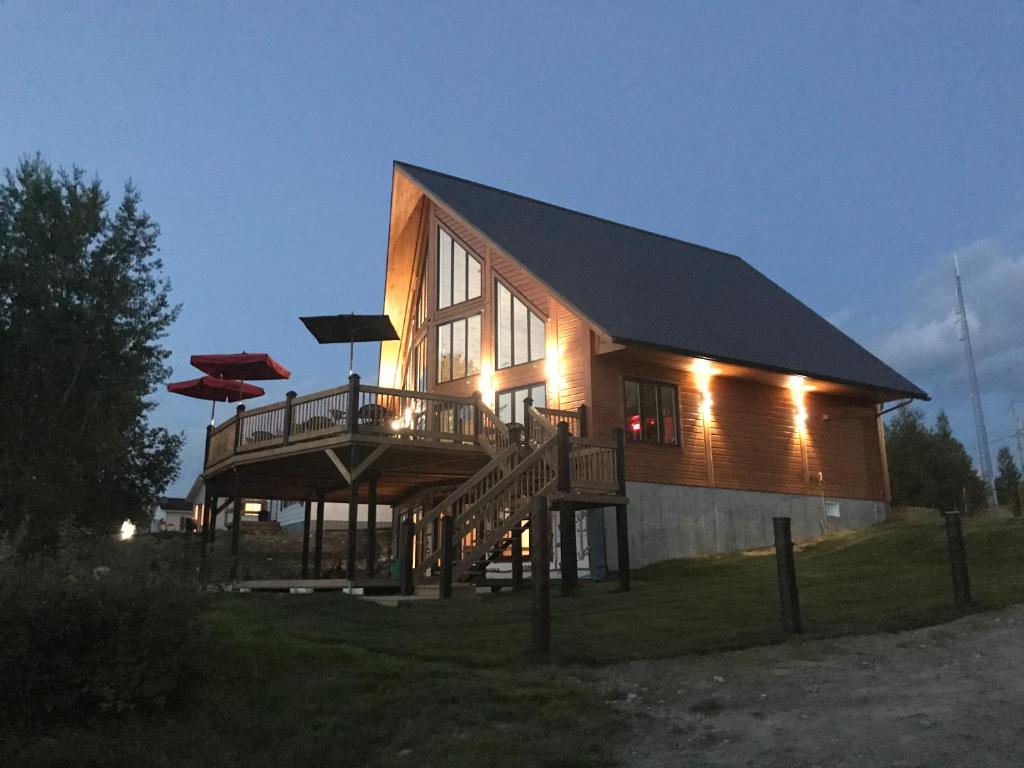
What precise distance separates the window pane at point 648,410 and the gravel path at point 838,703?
11.0 meters

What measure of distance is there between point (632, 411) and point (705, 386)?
236 cm

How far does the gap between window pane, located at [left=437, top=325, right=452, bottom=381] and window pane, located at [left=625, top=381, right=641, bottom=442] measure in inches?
213

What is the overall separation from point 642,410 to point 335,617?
10.4m

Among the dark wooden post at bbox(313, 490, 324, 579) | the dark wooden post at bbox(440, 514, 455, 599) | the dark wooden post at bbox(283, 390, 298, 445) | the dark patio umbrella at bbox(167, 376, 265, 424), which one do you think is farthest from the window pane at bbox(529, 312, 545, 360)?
the dark patio umbrella at bbox(167, 376, 265, 424)

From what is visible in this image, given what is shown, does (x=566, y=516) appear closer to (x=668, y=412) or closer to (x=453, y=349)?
(x=668, y=412)

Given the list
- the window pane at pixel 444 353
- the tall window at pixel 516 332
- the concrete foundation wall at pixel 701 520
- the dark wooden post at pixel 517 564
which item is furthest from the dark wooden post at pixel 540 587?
the window pane at pixel 444 353

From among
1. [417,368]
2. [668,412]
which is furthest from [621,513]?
[417,368]

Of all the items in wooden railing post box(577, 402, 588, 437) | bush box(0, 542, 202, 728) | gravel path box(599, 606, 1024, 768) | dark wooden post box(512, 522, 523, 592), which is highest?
wooden railing post box(577, 402, 588, 437)

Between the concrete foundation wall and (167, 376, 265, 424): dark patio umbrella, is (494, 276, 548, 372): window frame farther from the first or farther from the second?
(167, 376, 265, 424): dark patio umbrella

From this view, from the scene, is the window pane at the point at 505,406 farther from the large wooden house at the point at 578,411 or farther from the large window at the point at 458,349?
the large window at the point at 458,349

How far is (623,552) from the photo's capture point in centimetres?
1641

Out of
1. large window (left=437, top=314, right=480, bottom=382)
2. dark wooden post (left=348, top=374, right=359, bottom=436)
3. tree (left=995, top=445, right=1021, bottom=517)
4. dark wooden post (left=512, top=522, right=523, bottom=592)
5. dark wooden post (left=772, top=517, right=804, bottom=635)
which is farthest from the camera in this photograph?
tree (left=995, top=445, right=1021, bottom=517)

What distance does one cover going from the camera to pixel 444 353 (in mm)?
24375

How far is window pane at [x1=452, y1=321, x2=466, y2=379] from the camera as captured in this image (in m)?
23.6
